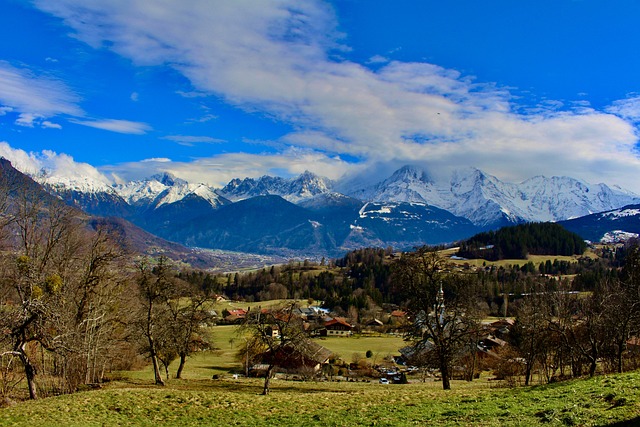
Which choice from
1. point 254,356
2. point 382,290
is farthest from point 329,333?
point 382,290

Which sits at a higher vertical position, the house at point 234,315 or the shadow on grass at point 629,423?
the shadow on grass at point 629,423

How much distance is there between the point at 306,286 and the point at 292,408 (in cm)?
16154

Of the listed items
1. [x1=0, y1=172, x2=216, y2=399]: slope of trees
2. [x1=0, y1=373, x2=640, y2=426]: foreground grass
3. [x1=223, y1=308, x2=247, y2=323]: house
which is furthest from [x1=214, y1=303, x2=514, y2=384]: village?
[x1=223, y1=308, x2=247, y2=323]: house

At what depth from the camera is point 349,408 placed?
74.7 feet

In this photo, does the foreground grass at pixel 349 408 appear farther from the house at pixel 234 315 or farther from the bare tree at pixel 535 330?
the house at pixel 234 315

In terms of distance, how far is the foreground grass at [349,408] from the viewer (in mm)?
17000

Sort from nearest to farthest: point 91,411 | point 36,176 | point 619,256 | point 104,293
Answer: point 91,411 < point 36,176 < point 104,293 < point 619,256

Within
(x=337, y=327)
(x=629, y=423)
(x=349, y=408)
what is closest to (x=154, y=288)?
(x=349, y=408)

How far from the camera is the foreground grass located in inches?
669

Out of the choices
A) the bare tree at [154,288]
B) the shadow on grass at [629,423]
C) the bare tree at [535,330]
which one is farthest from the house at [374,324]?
the shadow on grass at [629,423]

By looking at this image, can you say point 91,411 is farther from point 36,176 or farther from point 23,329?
point 36,176

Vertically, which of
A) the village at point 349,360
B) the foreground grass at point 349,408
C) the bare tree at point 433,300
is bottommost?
the village at point 349,360

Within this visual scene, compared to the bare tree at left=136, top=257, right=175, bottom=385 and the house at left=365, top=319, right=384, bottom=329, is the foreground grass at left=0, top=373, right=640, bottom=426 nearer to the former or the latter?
the bare tree at left=136, top=257, right=175, bottom=385

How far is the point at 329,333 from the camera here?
371 ft
